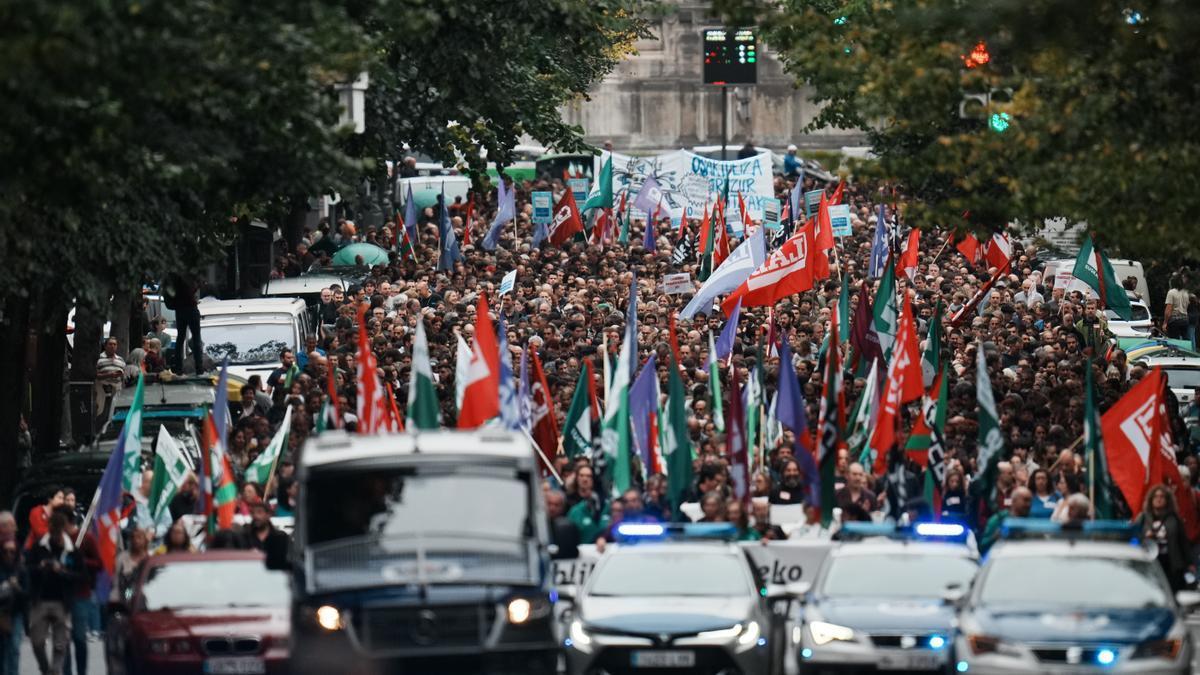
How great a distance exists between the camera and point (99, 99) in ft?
54.3

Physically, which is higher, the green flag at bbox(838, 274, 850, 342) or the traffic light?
the traffic light

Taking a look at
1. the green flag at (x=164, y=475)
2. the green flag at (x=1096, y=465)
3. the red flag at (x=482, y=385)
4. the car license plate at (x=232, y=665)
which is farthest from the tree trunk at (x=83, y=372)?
the green flag at (x=1096, y=465)

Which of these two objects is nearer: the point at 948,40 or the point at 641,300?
the point at 948,40

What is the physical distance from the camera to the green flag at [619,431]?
22.2 meters

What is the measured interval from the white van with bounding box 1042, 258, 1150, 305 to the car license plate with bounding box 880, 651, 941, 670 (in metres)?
22.8

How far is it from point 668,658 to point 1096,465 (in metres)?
5.03

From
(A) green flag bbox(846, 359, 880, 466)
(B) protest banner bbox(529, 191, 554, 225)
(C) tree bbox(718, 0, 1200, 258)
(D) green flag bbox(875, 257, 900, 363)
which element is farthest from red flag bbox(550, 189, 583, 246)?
(C) tree bbox(718, 0, 1200, 258)

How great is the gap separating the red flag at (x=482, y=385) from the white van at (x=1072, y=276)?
62.3 feet

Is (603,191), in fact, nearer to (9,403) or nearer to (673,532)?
(9,403)

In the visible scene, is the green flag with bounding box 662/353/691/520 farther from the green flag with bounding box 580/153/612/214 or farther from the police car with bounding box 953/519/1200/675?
the green flag with bounding box 580/153/612/214

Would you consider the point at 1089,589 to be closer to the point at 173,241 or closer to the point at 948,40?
the point at 948,40

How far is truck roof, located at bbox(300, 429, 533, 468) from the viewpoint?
16812 mm

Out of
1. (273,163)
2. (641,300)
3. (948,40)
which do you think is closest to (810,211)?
(641,300)

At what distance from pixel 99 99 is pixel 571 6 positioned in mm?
12536
